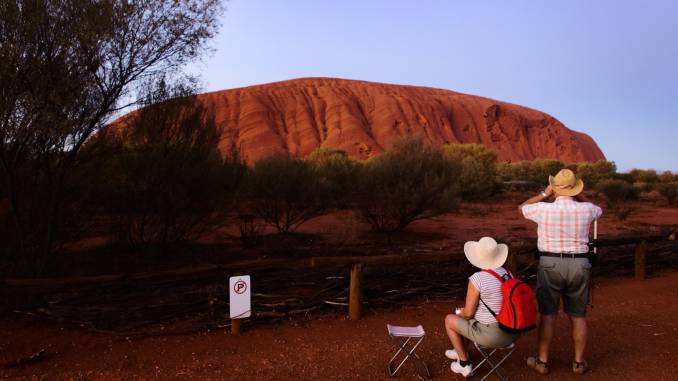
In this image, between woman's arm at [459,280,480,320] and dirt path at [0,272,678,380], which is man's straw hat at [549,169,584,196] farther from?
dirt path at [0,272,678,380]

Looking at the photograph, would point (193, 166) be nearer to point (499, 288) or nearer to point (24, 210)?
point (24, 210)

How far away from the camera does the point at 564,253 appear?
384cm

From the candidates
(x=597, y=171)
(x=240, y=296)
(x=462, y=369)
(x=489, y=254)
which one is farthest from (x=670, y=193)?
(x=240, y=296)

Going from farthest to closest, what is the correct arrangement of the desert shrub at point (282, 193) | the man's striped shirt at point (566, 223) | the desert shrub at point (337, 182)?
the desert shrub at point (337, 182) → the desert shrub at point (282, 193) → the man's striped shirt at point (566, 223)

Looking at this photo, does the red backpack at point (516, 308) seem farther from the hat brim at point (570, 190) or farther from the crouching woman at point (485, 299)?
the hat brim at point (570, 190)

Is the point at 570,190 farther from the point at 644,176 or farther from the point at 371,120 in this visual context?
the point at 371,120

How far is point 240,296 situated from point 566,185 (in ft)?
10.7

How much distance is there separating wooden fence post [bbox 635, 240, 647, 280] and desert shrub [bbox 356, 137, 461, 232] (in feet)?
17.6

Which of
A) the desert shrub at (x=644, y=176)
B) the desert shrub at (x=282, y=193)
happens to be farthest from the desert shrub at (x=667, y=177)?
the desert shrub at (x=282, y=193)

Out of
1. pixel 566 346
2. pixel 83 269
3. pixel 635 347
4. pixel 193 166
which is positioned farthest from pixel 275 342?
pixel 193 166

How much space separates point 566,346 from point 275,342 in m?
2.87

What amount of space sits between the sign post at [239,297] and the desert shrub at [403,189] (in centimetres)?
805

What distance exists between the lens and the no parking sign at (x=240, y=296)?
16.7 ft

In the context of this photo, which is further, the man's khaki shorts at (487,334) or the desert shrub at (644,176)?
the desert shrub at (644,176)
